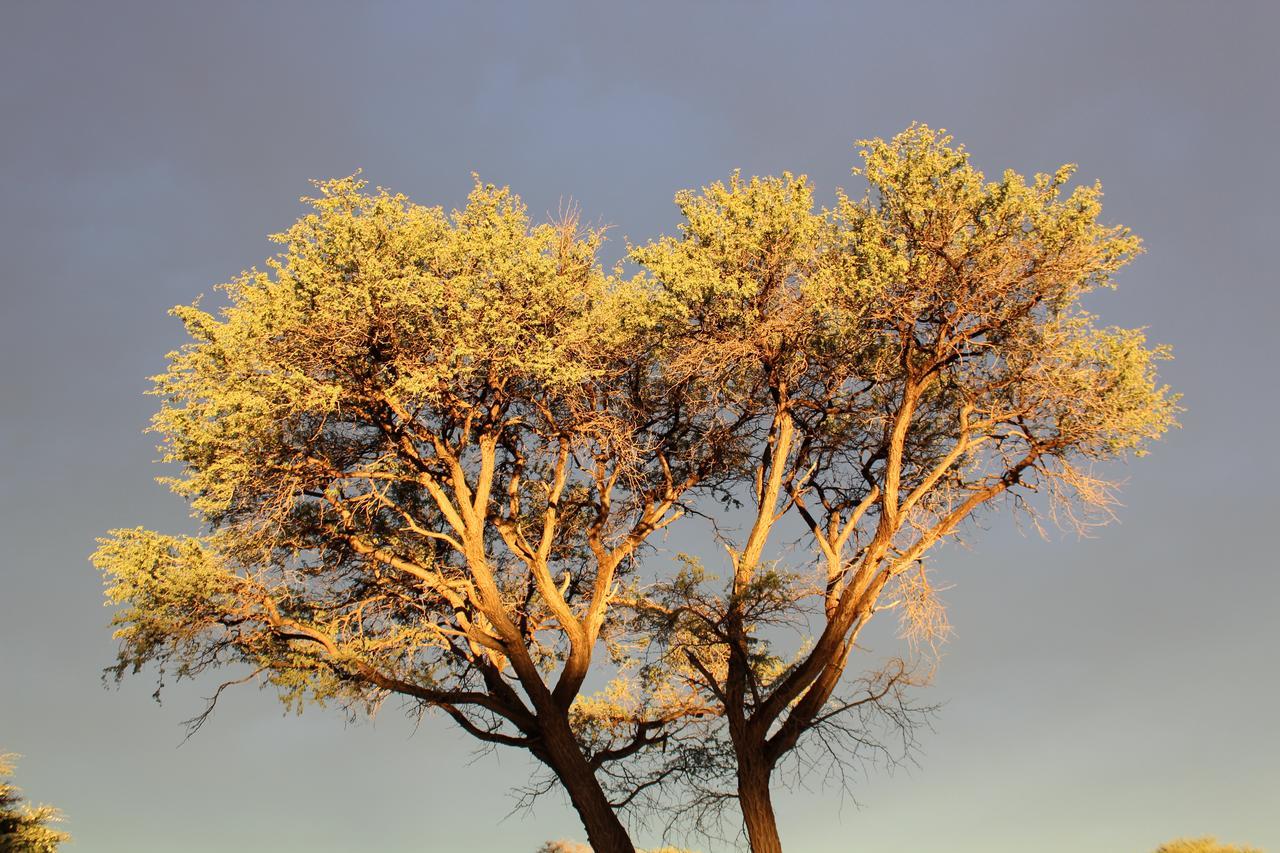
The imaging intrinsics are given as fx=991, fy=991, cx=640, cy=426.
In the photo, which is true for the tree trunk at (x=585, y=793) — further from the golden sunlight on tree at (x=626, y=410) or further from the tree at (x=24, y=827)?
the tree at (x=24, y=827)

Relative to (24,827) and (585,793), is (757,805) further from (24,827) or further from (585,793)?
(24,827)

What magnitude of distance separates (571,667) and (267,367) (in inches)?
270

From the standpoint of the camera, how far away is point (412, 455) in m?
16.6

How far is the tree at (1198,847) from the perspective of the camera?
1608cm

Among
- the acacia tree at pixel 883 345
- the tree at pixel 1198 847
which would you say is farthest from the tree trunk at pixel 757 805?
the tree at pixel 1198 847

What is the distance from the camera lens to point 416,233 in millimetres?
16391

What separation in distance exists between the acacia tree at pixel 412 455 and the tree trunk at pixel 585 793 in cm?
3

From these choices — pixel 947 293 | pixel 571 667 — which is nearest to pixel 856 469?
pixel 947 293

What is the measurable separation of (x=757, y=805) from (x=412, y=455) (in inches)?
308

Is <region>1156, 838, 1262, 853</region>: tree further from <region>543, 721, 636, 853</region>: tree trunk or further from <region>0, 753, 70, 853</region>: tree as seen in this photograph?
<region>0, 753, 70, 853</region>: tree

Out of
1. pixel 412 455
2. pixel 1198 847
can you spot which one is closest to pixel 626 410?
pixel 412 455

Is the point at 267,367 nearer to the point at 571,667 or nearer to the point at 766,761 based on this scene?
the point at 571,667

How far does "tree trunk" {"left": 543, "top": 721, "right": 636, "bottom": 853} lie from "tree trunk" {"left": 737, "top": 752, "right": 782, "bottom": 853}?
185 cm

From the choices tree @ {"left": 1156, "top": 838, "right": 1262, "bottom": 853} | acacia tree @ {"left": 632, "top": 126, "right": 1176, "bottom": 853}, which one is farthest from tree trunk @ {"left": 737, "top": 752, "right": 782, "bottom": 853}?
tree @ {"left": 1156, "top": 838, "right": 1262, "bottom": 853}
